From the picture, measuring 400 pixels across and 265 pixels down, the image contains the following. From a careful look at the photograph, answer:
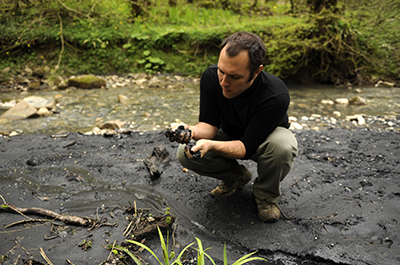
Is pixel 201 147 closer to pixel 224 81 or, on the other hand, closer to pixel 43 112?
pixel 224 81

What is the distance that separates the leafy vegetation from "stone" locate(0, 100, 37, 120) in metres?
2.88

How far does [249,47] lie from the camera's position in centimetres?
181

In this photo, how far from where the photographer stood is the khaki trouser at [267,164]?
6.64 feet

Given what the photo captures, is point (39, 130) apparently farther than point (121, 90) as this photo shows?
No

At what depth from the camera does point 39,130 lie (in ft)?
14.1

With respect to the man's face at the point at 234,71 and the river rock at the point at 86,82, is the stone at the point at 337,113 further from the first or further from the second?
the river rock at the point at 86,82

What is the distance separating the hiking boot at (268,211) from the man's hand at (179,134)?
2.62ft

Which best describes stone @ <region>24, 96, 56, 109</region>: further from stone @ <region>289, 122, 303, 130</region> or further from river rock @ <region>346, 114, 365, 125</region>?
river rock @ <region>346, 114, 365, 125</region>

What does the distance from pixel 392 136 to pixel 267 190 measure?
259 cm

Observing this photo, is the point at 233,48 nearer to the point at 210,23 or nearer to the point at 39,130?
the point at 39,130

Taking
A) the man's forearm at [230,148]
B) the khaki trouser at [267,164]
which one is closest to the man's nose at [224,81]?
the man's forearm at [230,148]

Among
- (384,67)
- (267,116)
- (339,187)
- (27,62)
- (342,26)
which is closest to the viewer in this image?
(267,116)

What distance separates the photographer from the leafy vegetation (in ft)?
21.8

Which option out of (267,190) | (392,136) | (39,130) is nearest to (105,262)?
(267,190)
